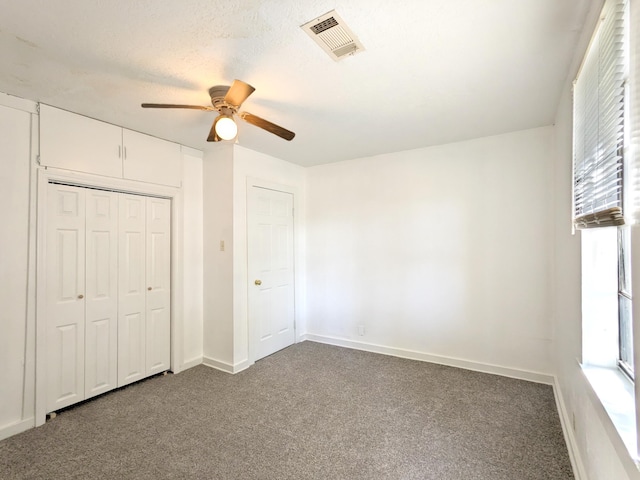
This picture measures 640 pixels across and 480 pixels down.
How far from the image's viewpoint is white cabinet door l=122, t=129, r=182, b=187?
294cm

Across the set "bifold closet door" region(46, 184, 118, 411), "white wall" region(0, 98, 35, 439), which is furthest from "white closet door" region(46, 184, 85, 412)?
"white wall" region(0, 98, 35, 439)

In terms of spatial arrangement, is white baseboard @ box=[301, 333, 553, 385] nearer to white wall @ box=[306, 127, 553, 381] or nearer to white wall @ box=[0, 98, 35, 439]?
white wall @ box=[306, 127, 553, 381]

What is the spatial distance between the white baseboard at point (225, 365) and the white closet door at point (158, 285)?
417 millimetres

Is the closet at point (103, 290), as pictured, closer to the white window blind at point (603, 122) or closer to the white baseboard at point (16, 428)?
the white baseboard at point (16, 428)

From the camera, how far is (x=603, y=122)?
1270mm

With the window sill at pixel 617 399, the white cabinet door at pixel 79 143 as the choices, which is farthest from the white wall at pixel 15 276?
the window sill at pixel 617 399

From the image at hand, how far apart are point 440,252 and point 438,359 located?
1234mm

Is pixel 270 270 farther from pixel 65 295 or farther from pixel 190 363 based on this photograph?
pixel 65 295

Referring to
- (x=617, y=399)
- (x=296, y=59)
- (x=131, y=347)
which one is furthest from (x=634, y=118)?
(x=131, y=347)

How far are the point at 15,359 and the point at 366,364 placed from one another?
3.13 meters

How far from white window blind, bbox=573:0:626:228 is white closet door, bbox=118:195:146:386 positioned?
3.52 m

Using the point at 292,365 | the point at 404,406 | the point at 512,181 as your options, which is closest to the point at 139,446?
the point at 292,365

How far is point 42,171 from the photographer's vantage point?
2.40m

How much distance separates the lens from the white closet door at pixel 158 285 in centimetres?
314
